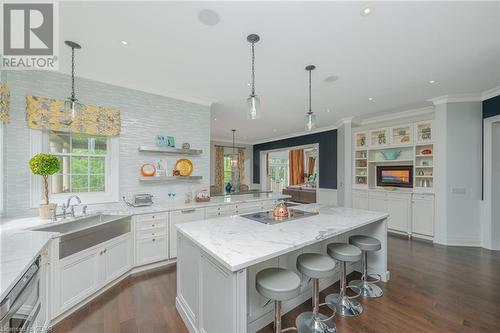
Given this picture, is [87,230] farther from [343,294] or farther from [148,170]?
[343,294]

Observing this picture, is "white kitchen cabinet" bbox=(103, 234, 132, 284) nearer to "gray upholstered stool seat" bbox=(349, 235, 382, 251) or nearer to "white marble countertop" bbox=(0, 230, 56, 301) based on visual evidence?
"white marble countertop" bbox=(0, 230, 56, 301)

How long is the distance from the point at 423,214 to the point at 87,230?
5.58m

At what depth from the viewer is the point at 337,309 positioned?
2.10m

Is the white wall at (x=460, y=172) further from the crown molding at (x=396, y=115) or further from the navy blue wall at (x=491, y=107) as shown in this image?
the crown molding at (x=396, y=115)

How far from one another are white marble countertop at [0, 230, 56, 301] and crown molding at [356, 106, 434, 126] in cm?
602

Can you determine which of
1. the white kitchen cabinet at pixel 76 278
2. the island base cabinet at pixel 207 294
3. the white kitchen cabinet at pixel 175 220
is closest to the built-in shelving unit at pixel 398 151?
the white kitchen cabinet at pixel 175 220

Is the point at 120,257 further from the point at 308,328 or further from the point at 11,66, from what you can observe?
the point at 11,66

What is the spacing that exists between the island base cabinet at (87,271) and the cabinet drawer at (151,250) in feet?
0.47

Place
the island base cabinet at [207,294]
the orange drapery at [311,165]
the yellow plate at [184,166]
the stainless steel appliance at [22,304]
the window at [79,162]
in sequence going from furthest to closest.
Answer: the orange drapery at [311,165]
the yellow plate at [184,166]
the window at [79,162]
the island base cabinet at [207,294]
the stainless steel appliance at [22,304]

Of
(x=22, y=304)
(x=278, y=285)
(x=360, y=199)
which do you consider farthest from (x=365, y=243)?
(x=360, y=199)

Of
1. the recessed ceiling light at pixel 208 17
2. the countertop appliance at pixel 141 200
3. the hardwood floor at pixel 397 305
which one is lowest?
the hardwood floor at pixel 397 305

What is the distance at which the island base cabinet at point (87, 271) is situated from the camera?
1916mm

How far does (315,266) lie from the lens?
174 cm

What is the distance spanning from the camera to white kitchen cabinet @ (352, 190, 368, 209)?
17.0ft
